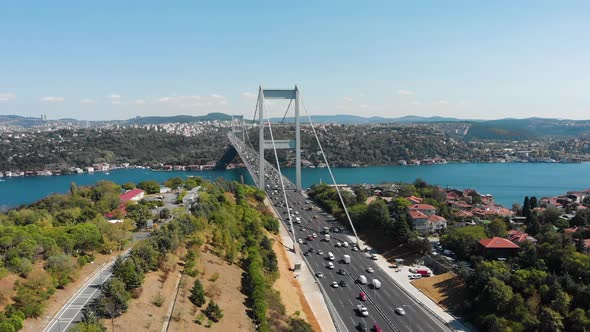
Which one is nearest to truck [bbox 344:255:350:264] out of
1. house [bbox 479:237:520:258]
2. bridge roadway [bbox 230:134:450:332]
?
bridge roadway [bbox 230:134:450:332]

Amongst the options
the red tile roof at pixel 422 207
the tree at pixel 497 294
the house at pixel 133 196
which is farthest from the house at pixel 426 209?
the house at pixel 133 196

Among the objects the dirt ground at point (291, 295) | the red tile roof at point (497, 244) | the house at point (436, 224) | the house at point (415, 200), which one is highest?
the red tile roof at point (497, 244)

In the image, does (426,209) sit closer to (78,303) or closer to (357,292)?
(357,292)

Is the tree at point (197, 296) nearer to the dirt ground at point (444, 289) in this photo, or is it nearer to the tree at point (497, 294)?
the dirt ground at point (444, 289)

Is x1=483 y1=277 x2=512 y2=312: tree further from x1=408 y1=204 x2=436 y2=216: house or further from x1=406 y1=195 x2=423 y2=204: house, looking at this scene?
x1=406 y1=195 x2=423 y2=204: house

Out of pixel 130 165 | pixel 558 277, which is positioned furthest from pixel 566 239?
pixel 130 165

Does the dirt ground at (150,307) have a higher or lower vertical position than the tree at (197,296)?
higher

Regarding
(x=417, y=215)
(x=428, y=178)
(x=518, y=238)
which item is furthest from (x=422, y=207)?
(x=428, y=178)
